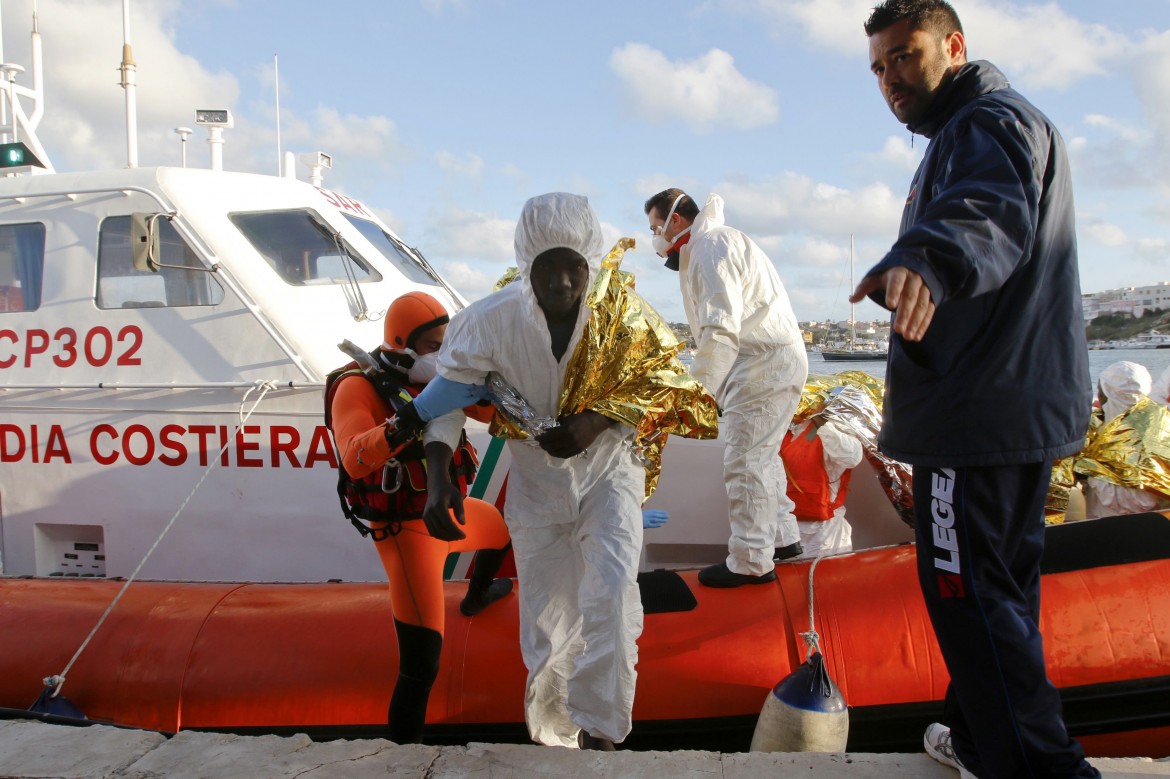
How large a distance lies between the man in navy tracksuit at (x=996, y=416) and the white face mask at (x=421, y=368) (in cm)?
160

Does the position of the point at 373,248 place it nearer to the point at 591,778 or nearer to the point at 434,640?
the point at 434,640

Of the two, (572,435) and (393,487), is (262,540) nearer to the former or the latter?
(393,487)

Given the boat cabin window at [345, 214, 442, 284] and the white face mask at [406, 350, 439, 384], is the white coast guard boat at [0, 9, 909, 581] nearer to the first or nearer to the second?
the boat cabin window at [345, 214, 442, 284]

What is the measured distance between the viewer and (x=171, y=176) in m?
4.26

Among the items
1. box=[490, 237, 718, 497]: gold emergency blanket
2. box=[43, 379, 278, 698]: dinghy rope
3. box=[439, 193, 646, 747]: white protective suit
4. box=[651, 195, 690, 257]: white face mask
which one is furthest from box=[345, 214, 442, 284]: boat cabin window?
box=[490, 237, 718, 497]: gold emergency blanket

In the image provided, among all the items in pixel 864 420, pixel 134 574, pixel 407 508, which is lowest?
pixel 134 574

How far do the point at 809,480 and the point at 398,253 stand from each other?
9.21 ft

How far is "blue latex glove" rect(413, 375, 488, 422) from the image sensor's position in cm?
248

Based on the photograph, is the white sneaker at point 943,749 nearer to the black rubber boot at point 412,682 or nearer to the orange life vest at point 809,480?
the black rubber boot at point 412,682

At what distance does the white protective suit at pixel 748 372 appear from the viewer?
3266 millimetres

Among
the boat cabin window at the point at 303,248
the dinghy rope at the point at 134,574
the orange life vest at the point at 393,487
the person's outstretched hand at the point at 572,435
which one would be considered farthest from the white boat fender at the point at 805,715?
the boat cabin window at the point at 303,248

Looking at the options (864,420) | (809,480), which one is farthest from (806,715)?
(864,420)

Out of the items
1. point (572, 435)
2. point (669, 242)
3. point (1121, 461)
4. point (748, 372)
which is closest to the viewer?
point (572, 435)

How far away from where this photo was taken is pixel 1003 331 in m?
1.73
